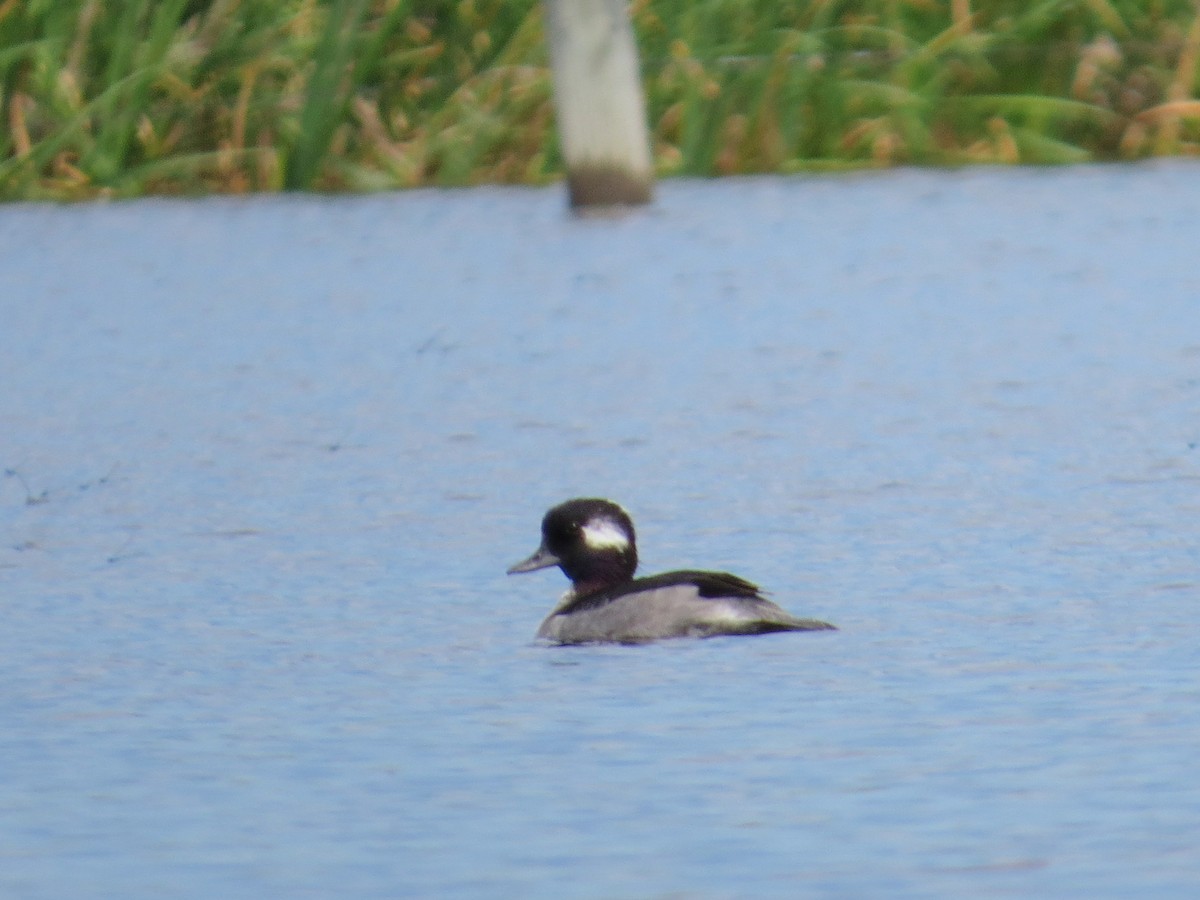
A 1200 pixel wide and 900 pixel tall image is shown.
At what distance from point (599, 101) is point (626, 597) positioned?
27.3 feet

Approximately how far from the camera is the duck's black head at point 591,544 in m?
6.55

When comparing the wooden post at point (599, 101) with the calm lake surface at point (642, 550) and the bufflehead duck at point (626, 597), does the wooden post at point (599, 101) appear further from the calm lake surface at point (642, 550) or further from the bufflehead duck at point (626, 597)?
the bufflehead duck at point (626, 597)

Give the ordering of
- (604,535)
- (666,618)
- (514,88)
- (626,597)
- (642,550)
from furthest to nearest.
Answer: (514,88)
(642,550)
(604,535)
(626,597)
(666,618)

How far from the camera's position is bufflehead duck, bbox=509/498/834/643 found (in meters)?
5.97

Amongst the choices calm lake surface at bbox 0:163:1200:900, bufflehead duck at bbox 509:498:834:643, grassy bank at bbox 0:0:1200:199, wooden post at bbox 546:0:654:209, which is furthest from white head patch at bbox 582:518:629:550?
grassy bank at bbox 0:0:1200:199

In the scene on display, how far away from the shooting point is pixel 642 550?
7.38 meters

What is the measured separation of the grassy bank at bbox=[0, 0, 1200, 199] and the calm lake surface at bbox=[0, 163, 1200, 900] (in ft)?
2.48

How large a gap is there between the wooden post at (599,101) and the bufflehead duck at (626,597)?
7.69m

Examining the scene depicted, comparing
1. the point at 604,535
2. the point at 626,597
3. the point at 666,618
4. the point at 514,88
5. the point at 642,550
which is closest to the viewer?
the point at 666,618

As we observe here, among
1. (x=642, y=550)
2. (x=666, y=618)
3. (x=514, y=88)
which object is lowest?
(x=642, y=550)

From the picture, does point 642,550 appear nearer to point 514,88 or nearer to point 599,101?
point 599,101

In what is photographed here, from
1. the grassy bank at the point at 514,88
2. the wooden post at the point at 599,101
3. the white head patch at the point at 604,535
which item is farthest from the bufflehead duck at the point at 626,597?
the grassy bank at the point at 514,88

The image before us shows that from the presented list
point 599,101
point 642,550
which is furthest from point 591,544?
point 599,101

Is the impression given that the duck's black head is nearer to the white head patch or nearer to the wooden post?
the white head patch
